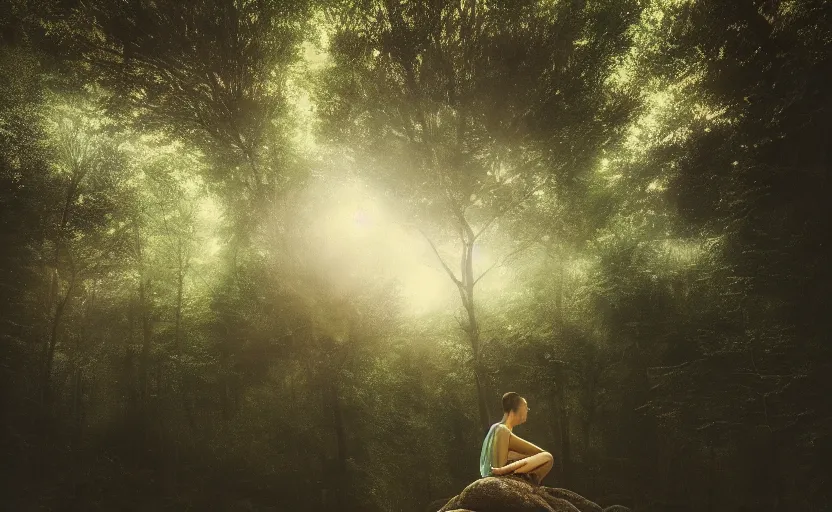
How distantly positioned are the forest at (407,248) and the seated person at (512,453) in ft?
34.4

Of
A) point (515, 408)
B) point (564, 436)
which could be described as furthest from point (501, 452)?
point (564, 436)

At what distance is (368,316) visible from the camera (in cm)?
2191

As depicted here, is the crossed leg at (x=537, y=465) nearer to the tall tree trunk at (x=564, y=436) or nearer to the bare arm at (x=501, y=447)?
the bare arm at (x=501, y=447)

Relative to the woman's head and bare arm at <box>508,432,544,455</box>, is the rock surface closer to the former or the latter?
bare arm at <box>508,432,544,455</box>

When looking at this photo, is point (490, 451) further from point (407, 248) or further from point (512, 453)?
point (407, 248)

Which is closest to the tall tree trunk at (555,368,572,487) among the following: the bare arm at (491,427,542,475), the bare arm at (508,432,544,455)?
the bare arm at (508,432,544,455)

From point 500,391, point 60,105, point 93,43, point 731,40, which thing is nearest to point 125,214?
point 60,105

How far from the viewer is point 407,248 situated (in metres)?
21.1

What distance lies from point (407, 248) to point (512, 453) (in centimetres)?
1584

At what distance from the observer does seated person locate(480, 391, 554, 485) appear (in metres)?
5.30

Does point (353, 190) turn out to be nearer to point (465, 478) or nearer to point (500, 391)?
point (500, 391)

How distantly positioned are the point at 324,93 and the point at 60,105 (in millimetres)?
13825

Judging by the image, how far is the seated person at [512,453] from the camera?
5.30 m

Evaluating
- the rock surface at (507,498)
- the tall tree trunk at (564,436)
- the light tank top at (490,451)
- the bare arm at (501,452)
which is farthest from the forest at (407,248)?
the bare arm at (501,452)
